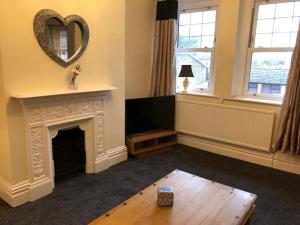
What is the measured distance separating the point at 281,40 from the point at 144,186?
257 centimetres

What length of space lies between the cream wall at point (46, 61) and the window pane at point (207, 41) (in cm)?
141

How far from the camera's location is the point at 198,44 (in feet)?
12.9

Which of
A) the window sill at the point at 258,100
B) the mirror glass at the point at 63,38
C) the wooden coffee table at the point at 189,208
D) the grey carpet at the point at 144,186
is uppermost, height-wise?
the mirror glass at the point at 63,38

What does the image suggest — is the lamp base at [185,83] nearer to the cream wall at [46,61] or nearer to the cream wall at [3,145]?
the cream wall at [46,61]

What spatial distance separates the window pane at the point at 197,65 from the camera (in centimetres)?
389

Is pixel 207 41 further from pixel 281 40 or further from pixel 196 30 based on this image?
pixel 281 40

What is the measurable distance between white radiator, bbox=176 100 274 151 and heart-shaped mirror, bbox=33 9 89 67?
192cm

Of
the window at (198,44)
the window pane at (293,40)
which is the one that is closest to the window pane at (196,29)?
the window at (198,44)

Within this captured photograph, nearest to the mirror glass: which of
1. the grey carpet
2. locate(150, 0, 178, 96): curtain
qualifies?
the grey carpet

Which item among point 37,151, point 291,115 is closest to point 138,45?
point 37,151

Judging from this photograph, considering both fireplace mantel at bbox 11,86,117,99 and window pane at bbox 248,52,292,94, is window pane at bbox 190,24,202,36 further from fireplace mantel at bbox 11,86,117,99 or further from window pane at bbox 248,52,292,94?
fireplace mantel at bbox 11,86,117,99

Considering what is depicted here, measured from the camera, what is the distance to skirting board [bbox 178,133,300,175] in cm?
319

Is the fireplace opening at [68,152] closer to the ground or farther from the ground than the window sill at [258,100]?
closer to the ground

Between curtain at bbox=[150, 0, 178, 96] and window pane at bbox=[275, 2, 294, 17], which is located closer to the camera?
window pane at bbox=[275, 2, 294, 17]
